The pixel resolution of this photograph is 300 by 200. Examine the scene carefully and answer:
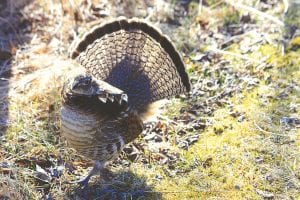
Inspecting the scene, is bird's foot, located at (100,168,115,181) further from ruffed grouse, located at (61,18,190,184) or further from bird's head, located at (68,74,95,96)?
bird's head, located at (68,74,95,96)

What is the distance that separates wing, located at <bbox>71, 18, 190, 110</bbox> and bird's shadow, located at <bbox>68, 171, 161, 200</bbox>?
0.63 meters

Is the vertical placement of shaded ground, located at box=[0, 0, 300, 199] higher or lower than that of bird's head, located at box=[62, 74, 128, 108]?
lower

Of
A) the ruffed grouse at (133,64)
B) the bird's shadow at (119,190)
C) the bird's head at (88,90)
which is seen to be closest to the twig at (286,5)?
the ruffed grouse at (133,64)

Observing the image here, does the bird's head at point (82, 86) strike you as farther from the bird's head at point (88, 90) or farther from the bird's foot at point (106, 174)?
the bird's foot at point (106, 174)

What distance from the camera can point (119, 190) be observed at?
13.0ft

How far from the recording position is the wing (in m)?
4.30

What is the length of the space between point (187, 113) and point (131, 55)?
0.81 meters

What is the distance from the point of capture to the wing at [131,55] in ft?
14.1

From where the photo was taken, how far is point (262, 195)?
3807mm

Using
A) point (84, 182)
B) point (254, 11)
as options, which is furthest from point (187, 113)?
point (254, 11)

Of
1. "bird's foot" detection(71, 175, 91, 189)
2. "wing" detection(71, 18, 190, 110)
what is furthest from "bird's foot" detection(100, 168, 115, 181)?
"wing" detection(71, 18, 190, 110)

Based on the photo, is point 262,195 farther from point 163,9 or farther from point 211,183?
point 163,9

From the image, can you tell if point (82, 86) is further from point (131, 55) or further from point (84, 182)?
point (131, 55)

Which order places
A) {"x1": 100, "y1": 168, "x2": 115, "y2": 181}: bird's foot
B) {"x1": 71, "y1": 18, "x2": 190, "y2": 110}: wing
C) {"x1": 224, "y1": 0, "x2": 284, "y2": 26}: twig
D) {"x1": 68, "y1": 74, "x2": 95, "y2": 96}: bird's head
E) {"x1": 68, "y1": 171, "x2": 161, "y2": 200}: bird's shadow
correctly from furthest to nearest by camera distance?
1. {"x1": 224, "y1": 0, "x2": 284, "y2": 26}: twig
2. {"x1": 71, "y1": 18, "x2": 190, "y2": 110}: wing
3. {"x1": 100, "y1": 168, "x2": 115, "y2": 181}: bird's foot
4. {"x1": 68, "y1": 171, "x2": 161, "y2": 200}: bird's shadow
5. {"x1": 68, "y1": 74, "x2": 95, "y2": 96}: bird's head
